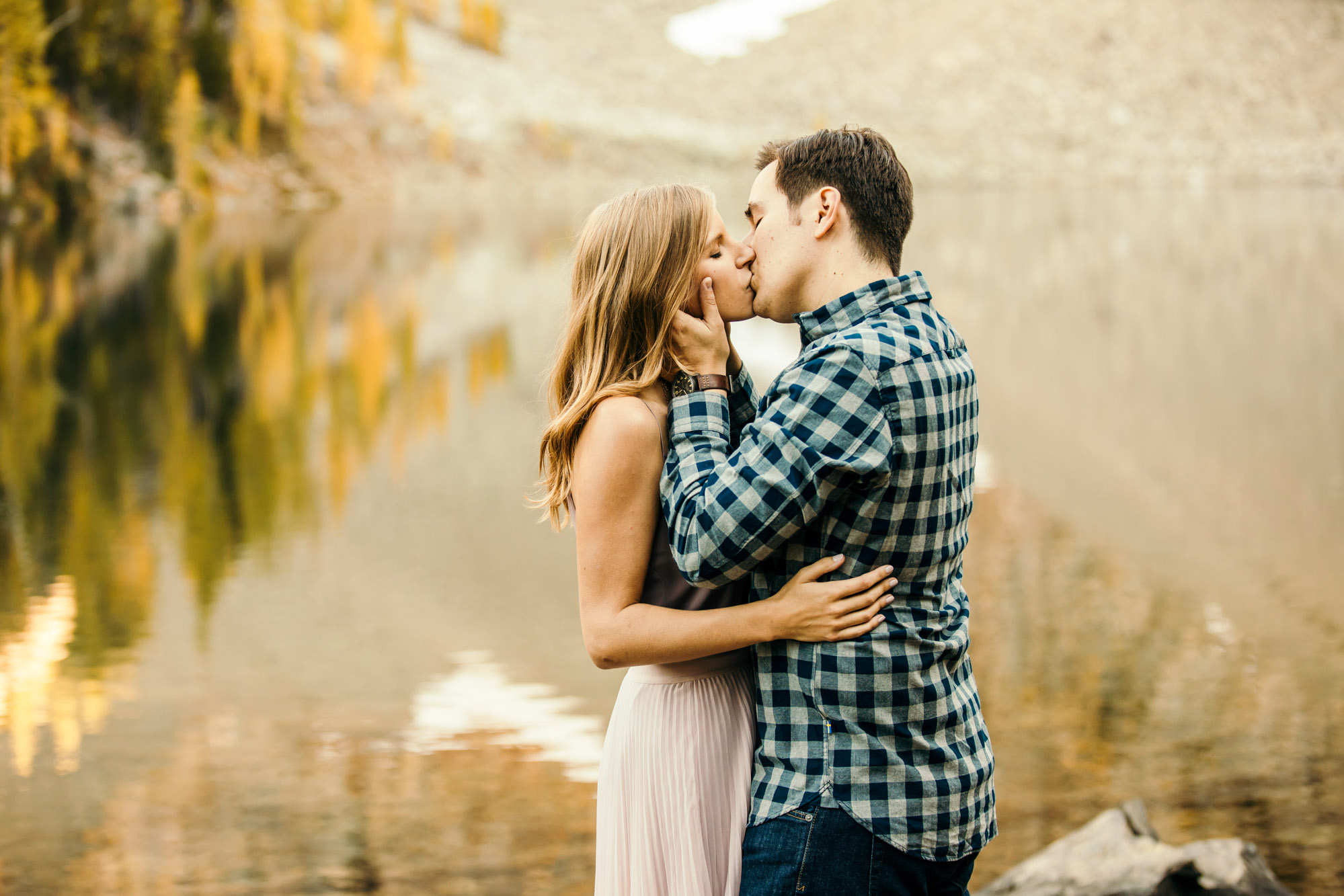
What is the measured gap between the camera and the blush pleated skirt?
2064mm

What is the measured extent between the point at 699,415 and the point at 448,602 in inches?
214

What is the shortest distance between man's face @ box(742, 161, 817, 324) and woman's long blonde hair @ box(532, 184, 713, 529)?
100 millimetres

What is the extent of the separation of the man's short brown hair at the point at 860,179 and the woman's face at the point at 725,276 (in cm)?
15

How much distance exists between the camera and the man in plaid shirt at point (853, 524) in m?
1.75

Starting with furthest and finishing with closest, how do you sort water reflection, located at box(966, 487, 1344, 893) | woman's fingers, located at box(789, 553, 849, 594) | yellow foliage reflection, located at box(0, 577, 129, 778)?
yellow foliage reflection, located at box(0, 577, 129, 778), water reflection, located at box(966, 487, 1344, 893), woman's fingers, located at box(789, 553, 849, 594)

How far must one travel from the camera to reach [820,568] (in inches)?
72.3

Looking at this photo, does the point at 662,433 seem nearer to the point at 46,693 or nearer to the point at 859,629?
the point at 859,629

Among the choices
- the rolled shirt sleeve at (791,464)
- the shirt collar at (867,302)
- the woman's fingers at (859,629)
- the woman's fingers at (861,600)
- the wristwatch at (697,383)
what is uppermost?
the shirt collar at (867,302)

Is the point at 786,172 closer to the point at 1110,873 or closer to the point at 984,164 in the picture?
the point at 1110,873

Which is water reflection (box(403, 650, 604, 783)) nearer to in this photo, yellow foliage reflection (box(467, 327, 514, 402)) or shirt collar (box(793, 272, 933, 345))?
shirt collar (box(793, 272, 933, 345))

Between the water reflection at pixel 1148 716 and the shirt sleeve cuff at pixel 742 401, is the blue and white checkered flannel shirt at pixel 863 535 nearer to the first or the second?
the shirt sleeve cuff at pixel 742 401

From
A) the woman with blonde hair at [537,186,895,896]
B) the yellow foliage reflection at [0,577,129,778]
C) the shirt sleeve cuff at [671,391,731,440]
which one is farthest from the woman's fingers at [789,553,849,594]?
the yellow foliage reflection at [0,577,129,778]

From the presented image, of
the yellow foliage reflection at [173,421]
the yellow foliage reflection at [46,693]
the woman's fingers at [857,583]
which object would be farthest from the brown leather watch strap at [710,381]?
the yellow foliage reflection at [173,421]

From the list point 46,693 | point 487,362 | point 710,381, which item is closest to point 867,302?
point 710,381
